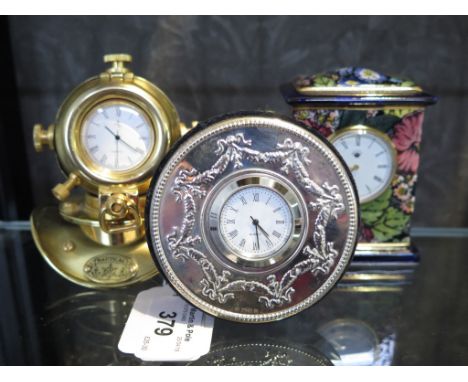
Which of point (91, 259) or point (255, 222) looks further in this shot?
point (91, 259)

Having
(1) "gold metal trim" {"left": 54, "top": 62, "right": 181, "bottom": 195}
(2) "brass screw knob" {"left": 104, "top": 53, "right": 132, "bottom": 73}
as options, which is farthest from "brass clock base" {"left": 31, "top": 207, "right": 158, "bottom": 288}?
(2) "brass screw knob" {"left": 104, "top": 53, "right": 132, "bottom": 73}

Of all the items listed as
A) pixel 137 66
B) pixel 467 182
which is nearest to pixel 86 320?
pixel 137 66

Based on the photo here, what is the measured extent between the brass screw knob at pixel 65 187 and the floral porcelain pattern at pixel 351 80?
426 millimetres

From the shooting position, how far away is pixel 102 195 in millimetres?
780

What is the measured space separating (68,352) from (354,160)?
1.89ft

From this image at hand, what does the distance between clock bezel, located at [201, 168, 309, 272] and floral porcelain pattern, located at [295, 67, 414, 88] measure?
0.81 ft

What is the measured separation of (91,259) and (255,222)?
0.33 meters

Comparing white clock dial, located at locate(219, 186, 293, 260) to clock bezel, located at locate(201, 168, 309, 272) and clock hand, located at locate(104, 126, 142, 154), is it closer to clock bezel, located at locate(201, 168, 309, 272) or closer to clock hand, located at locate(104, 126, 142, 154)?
clock bezel, located at locate(201, 168, 309, 272)

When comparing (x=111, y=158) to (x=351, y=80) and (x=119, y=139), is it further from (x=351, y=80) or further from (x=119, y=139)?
(x=351, y=80)

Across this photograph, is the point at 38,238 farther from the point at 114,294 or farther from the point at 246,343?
the point at 246,343

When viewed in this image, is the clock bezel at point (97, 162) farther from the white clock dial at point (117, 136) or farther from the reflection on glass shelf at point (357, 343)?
the reflection on glass shelf at point (357, 343)

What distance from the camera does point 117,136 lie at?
0.80m

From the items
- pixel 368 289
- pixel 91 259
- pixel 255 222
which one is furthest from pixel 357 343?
pixel 91 259

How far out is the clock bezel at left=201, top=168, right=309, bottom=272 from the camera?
67 centimetres
